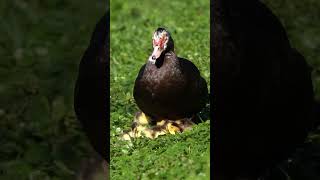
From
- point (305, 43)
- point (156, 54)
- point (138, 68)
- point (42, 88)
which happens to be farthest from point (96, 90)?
point (305, 43)

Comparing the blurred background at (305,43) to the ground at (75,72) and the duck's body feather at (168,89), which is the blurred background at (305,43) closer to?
the ground at (75,72)

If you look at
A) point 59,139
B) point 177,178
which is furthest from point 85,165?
point 177,178

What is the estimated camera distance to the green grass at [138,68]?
5473mm

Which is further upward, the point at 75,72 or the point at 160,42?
the point at 160,42

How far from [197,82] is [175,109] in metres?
0.24

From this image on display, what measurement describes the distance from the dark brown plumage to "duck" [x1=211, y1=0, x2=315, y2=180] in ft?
0.93

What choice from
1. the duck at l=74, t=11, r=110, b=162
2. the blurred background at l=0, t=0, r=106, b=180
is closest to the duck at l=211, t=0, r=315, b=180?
the duck at l=74, t=11, r=110, b=162

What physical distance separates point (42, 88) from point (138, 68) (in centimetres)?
84

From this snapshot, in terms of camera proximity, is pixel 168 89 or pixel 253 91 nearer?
pixel 253 91

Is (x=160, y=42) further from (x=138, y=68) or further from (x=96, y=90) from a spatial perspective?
(x=138, y=68)

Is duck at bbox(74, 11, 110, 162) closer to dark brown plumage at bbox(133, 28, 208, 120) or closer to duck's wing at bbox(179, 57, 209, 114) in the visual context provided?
dark brown plumage at bbox(133, 28, 208, 120)

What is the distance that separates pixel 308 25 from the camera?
279 inches

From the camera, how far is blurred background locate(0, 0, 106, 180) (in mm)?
6062

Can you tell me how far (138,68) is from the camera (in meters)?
7.13
